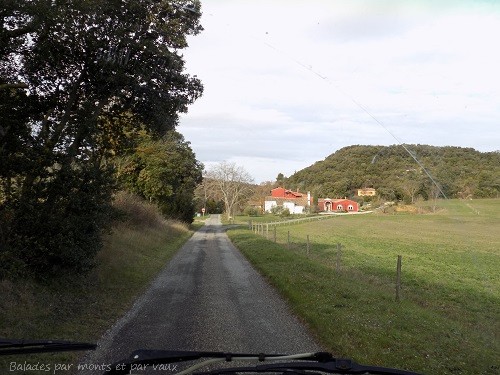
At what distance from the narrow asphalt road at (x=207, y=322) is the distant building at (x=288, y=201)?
4193 inches

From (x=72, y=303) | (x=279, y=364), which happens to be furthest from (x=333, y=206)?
(x=279, y=364)

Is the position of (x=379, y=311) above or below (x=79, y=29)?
below

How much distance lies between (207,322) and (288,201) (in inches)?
4786

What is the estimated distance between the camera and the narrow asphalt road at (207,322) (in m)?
7.29

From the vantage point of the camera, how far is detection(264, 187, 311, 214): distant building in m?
125

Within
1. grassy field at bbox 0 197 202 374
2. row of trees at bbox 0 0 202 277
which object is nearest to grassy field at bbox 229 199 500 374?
grassy field at bbox 0 197 202 374

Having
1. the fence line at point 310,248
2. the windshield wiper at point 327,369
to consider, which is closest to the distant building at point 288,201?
the fence line at point 310,248

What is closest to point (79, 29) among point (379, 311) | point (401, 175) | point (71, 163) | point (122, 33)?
point (122, 33)

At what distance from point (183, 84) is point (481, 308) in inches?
397

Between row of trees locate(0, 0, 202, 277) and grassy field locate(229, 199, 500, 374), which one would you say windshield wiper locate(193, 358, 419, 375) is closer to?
grassy field locate(229, 199, 500, 374)

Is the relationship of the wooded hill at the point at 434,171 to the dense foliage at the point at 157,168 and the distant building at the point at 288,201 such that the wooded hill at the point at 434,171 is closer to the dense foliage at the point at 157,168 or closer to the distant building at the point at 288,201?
the dense foliage at the point at 157,168

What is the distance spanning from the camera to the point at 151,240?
27.0m

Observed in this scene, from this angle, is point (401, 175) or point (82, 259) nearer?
point (401, 175)

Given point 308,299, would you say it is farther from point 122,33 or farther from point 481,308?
point 122,33
